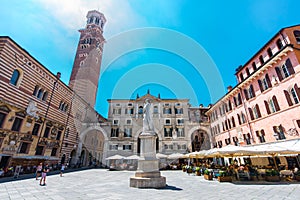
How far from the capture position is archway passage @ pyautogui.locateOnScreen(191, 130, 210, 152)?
31406 millimetres

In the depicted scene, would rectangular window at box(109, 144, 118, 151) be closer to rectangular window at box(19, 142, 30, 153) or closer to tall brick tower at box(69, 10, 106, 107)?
tall brick tower at box(69, 10, 106, 107)

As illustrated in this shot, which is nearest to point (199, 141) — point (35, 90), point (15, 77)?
point (35, 90)

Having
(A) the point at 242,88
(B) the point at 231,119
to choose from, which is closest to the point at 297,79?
(A) the point at 242,88

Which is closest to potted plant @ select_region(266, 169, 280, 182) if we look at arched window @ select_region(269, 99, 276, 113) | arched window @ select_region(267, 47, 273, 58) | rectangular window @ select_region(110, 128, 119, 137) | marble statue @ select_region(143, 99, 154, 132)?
arched window @ select_region(269, 99, 276, 113)

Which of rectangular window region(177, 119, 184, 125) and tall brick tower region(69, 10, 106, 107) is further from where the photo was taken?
tall brick tower region(69, 10, 106, 107)

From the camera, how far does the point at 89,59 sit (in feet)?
139

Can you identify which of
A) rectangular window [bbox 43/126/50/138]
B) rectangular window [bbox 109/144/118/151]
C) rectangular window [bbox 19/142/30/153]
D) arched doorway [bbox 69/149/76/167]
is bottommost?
arched doorway [bbox 69/149/76/167]

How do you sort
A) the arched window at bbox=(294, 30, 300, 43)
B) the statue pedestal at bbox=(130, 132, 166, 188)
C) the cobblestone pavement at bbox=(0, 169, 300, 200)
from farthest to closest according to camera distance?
the arched window at bbox=(294, 30, 300, 43), the statue pedestal at bbox=(130, 132, 166, 188), the cobblestone pavement at bbox=(0, 169, 300, 200)

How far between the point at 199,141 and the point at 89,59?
35.8 meters

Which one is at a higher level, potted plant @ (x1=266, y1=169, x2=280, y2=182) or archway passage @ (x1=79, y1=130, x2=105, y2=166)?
archway passage @ (x1=79, y1=130, x2=105, y2=166)

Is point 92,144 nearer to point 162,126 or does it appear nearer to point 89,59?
point 162,126

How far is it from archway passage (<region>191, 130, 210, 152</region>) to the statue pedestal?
926 inches

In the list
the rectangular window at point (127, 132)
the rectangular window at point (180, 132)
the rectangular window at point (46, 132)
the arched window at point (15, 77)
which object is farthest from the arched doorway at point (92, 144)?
the arched window at point (15, 77)

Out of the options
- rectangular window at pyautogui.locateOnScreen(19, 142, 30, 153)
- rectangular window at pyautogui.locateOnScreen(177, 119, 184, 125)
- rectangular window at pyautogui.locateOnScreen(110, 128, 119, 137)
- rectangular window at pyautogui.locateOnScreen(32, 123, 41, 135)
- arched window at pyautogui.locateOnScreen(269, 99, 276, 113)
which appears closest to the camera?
arched window at pyautogui.locateOnScreen(269, 99, 276, 113)
